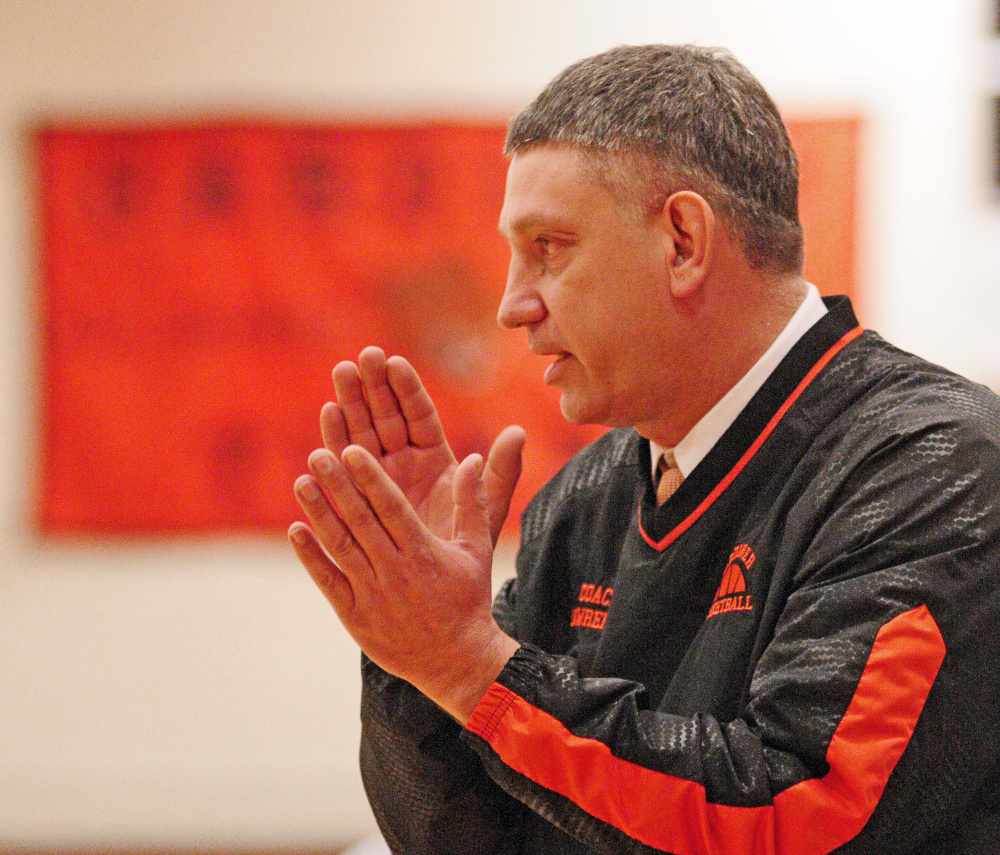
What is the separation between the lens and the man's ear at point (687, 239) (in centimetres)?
124

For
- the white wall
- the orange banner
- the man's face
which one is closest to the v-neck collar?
the man's face

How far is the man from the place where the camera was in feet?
3.09

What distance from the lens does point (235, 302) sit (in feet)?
10.4

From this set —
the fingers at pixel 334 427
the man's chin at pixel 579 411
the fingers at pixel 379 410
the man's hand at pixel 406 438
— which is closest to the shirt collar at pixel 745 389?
the man's chin at pixel 579 411

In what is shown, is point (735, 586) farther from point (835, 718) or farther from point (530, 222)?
point (530, 222)

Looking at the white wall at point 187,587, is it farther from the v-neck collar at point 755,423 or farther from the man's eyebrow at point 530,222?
the v-neck collar at point 755,423

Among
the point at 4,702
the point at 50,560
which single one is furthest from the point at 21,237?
the point at 4,702

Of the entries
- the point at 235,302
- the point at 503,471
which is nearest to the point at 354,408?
the point at 503,471

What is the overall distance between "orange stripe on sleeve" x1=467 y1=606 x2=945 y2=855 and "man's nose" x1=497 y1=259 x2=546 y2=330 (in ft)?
1.78

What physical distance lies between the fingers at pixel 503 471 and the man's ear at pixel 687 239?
270 mm

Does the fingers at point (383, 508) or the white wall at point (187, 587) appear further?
the white wall at point (187, 587)

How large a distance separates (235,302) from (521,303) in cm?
204

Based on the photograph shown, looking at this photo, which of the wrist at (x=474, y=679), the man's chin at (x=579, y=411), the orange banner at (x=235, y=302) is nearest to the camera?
the wrist at (x=474, y=679)

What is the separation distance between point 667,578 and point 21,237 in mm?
2706
